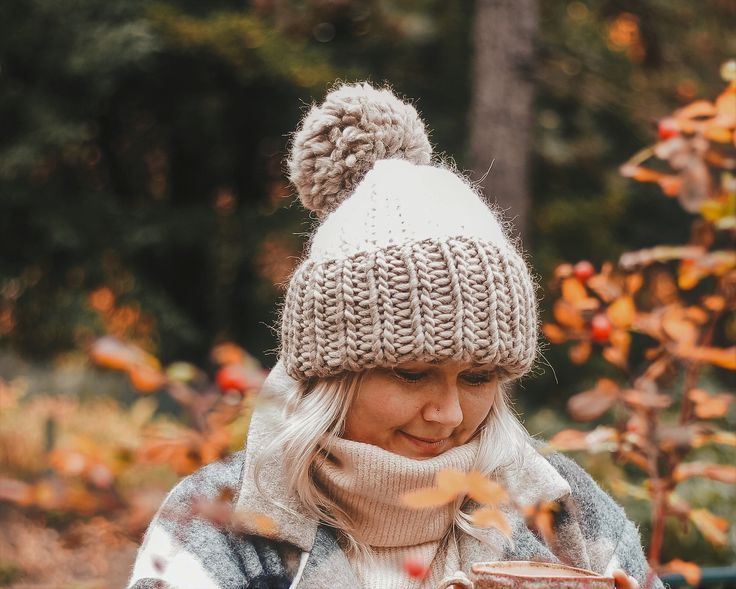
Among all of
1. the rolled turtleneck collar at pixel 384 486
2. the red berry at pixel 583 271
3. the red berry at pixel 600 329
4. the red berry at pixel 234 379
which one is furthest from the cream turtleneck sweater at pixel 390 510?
the red berry at pixel 583 271

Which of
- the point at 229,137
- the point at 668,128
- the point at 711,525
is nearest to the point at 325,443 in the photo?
the point at 711,525

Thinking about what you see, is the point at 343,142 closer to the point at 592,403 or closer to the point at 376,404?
the point at 376,404

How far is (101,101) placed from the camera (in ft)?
23.5

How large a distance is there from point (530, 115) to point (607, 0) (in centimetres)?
263

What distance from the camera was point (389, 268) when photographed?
1.70m

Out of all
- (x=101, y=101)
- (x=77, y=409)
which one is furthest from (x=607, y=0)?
(x=77, y=409)

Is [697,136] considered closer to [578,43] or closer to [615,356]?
[615,356]

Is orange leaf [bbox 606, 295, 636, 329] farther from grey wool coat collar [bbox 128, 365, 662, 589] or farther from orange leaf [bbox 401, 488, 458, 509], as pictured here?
orange leaf [bbox 401, 488, 458, 509]

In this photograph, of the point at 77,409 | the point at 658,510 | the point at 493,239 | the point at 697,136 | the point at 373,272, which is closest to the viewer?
the point at 658,510

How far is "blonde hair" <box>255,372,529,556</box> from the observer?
1771 millimetres

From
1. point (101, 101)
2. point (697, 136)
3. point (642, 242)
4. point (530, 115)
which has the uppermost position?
point (697, 136)

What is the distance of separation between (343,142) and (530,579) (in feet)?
3.17

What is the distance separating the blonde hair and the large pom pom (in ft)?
1.32

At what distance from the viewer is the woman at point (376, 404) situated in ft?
5.56
